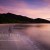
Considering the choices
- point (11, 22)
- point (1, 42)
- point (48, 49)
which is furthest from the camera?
point (11, 22)

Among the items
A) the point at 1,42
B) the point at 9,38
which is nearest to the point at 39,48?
the point at 1,42

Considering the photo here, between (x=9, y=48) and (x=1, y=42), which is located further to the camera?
(x=1, y=42)

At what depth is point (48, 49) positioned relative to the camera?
3014mm

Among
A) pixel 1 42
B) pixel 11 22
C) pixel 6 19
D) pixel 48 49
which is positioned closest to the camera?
pixel 48 49

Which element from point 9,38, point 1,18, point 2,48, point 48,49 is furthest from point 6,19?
point 48,49

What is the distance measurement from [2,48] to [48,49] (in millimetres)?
659

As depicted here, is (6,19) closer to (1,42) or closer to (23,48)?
(1,42)

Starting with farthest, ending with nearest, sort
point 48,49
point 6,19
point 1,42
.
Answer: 1. point 6,19
2. point 1,42
3. point 48,49

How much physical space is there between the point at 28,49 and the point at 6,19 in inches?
46.3

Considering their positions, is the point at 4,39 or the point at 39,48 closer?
the point at 39,48

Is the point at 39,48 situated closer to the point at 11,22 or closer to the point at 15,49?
the point at 15,49

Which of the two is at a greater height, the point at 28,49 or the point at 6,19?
the point at 6,19

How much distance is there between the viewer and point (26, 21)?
4.48 m

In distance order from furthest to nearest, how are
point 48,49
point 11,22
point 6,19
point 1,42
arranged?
point 11,22, point 6,19, point 1,42, point 48,49
